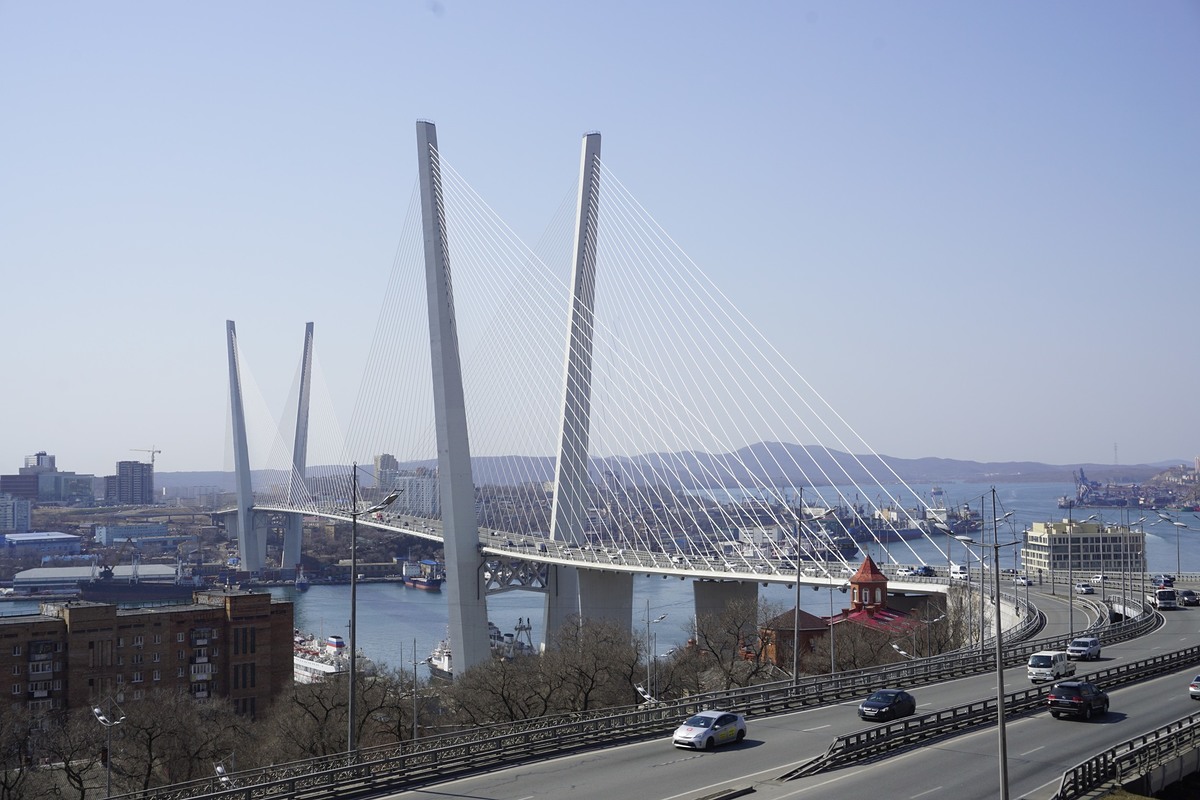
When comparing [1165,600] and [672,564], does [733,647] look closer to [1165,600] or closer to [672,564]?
[672,564]

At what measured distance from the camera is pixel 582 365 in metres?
35.0

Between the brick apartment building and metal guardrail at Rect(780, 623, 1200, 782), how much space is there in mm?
29326

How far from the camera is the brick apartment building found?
41156mm

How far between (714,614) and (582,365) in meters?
8.42

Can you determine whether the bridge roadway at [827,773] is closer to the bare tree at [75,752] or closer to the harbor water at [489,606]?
the bare tree at [75,752]

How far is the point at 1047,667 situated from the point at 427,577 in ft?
282

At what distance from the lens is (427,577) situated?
341ft

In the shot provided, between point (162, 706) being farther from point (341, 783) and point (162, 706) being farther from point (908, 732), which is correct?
point (908, 732)

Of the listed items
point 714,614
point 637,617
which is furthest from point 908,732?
point 637,617

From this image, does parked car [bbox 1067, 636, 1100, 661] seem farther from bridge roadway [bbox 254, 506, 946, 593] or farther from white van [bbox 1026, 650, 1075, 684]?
bridge roadway [bbox 254, 506, 946, 593]

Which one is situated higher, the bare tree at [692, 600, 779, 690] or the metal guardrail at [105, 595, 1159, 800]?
the metal guardrail at [105, 595, 1159, 800]

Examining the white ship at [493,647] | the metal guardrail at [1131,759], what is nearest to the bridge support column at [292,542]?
the white ship at [493,647]

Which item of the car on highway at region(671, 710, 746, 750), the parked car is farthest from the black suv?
the parked car

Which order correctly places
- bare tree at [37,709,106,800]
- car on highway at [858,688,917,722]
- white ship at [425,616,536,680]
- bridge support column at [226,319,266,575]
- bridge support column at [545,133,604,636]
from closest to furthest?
car on highway at [858,688,917,722], bare tree at [37,709,106,800], bridge support column at [545,133,604,636], white ship at [425,616,536,680], bridge support column at [226,319,266,575]
